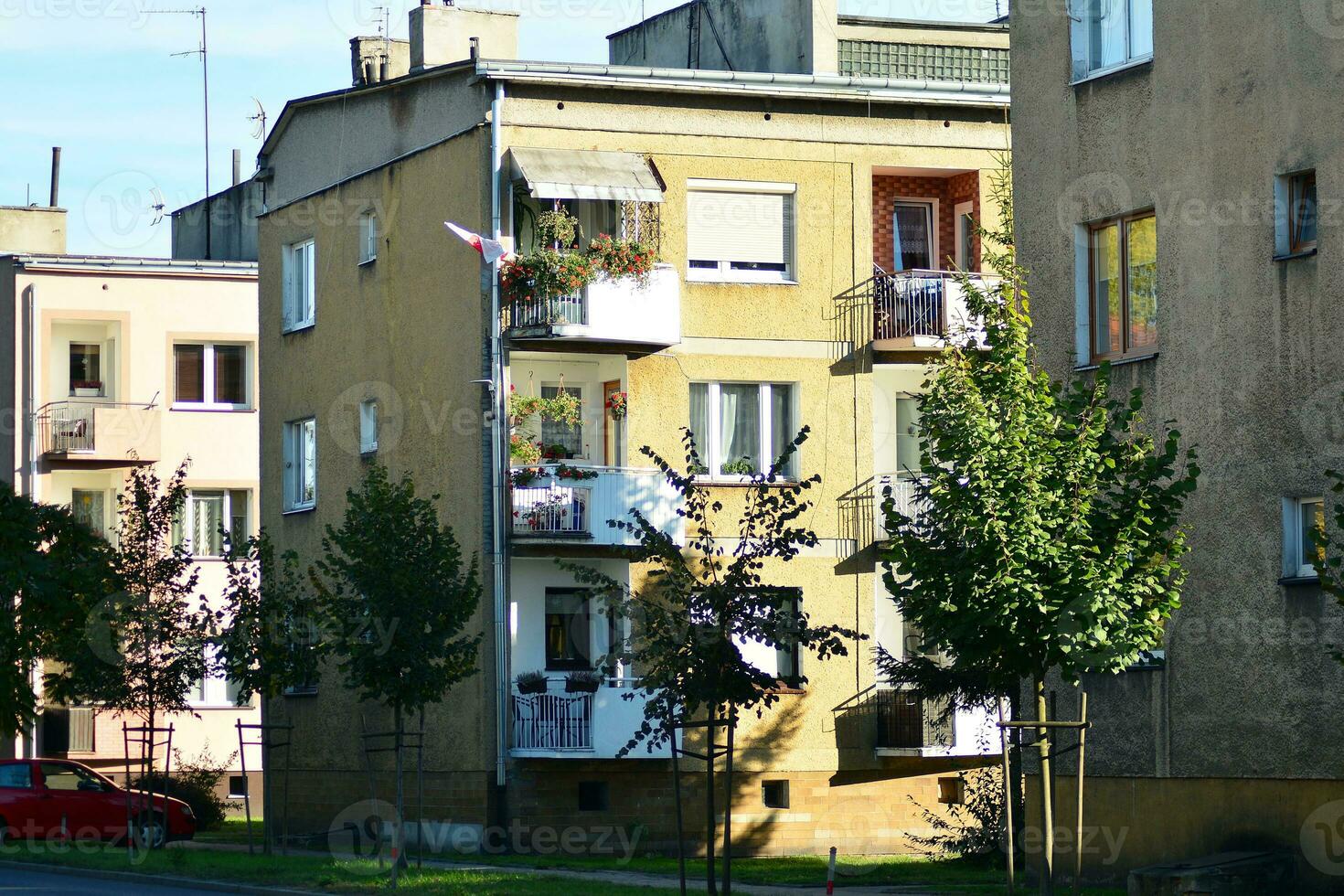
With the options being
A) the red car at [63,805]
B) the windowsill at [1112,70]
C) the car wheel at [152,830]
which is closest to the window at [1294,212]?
the windowsill at [1112,70]

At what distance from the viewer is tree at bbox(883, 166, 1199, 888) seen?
60.0 ft

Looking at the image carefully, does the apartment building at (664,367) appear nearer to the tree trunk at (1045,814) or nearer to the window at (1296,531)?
the window at (1296,531)

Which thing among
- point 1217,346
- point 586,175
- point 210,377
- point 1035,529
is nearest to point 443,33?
point 586,175

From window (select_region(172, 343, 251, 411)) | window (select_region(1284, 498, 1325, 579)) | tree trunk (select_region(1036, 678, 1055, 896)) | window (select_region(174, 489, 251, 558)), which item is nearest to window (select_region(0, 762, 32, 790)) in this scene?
window (select_region(174, 489, 251, 558))

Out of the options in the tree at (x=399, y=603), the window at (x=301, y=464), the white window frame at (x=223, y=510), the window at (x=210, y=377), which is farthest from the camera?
the window at (x=210, y=377)

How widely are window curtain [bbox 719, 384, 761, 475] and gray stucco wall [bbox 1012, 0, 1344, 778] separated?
10211mm

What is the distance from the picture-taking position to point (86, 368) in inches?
1821

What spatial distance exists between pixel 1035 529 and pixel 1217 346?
3.98 m

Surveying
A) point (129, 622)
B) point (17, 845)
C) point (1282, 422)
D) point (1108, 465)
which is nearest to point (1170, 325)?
point (1282, 422)

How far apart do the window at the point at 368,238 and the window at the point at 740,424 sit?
6.25m

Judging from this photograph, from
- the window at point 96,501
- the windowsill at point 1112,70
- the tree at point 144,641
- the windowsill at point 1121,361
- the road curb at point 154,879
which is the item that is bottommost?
the road curb at point 154,879

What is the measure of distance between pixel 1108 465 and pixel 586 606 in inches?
583

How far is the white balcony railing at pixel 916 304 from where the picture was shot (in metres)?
32.8

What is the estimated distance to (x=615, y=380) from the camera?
32.5 metres
